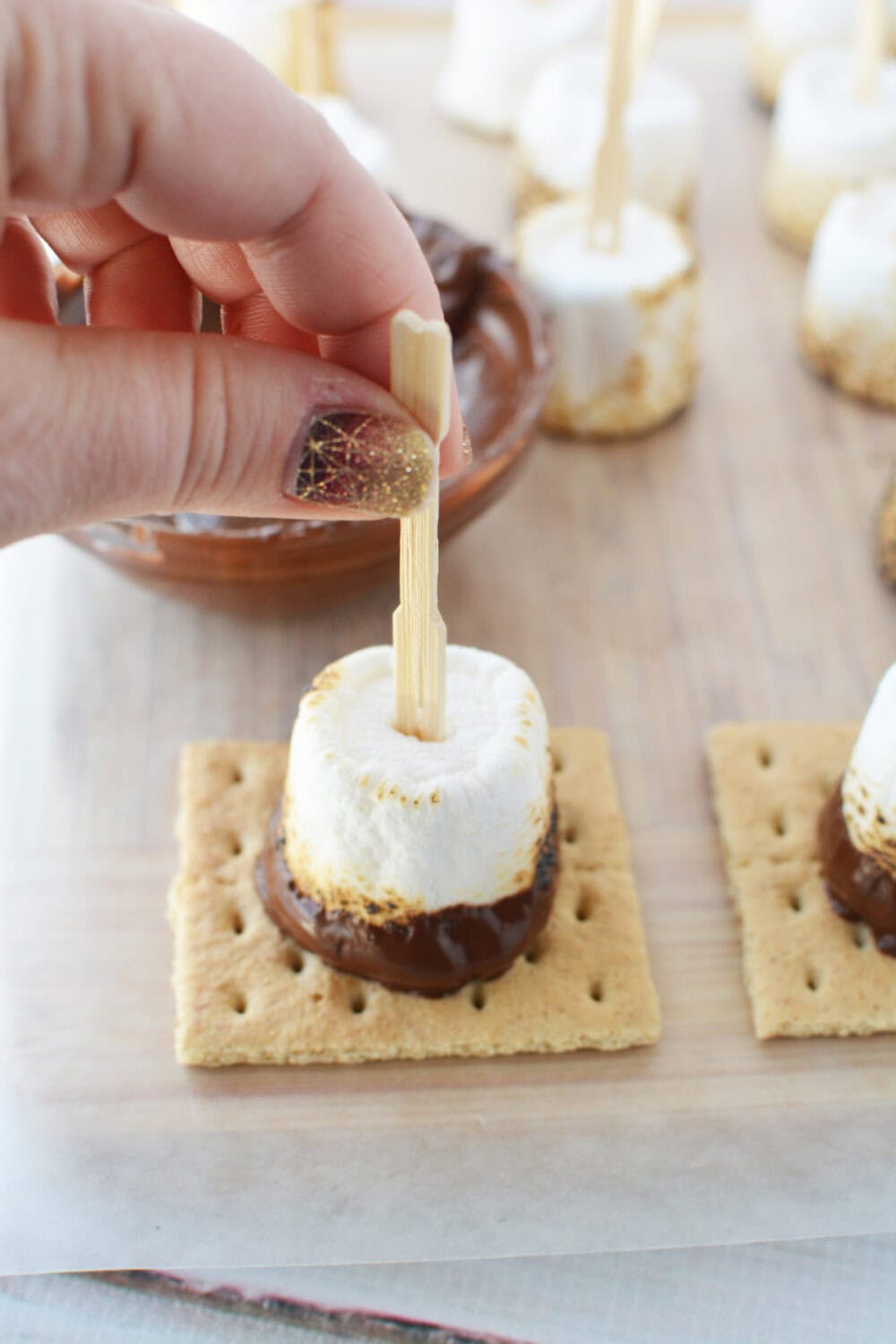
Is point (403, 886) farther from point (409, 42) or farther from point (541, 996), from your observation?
point (409, 42)

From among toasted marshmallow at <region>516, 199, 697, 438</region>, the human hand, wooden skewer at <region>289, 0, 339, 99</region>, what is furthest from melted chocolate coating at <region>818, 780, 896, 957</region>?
wooden skewer at <region>289, 0, 339, 99</region>

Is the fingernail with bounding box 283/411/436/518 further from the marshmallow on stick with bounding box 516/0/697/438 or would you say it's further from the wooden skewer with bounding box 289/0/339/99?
the wooden skewer with bounding box 289/0/339/99

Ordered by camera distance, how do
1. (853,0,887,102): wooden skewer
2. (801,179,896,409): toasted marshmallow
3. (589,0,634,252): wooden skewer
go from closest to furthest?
(589,0,634,252): wooden skewer → (801,179,896,409): toasted marshmallow → (853,0,887,102): wooden skewer

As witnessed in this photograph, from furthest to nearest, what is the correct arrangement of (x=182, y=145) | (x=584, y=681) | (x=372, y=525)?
(x=584, y=681), (x=372, y=525), (x=182, y=145)

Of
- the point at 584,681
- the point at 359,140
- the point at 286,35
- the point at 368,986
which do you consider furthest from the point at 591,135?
the point at 368,986

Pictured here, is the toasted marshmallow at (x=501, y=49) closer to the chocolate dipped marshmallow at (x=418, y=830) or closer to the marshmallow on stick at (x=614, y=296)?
the marshmallow on stick at (x=614, y=296)

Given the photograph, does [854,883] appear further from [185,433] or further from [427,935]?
[185,433]
